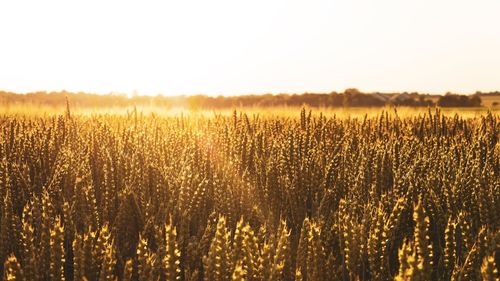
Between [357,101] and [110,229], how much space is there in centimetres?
4205

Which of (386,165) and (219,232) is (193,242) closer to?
(219,232)

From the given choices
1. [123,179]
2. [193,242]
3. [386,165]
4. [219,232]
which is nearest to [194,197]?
[193,242]

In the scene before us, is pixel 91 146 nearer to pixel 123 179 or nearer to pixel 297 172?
pixel 123 179

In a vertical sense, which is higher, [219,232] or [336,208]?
[219,232]

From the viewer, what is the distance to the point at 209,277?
1000 mm

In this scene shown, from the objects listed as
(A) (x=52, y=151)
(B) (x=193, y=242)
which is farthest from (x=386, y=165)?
(A) (x=52, y=151)

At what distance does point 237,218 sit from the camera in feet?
5.72

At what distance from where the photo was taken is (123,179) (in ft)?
6.51

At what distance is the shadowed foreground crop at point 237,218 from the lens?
105 cm

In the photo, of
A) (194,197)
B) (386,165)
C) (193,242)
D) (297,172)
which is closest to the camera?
(193,242)

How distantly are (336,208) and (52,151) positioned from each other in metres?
1.68

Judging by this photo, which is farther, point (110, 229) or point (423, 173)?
point (423, 173)

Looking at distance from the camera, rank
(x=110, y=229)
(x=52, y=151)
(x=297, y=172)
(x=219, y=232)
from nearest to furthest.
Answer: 1. (x=219, y=232)
2. (x=110, y=229)
3. (x=297, y=172)
4. (x=52, y=151)

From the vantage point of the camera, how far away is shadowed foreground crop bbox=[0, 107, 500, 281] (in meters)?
1.05
